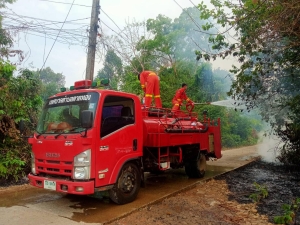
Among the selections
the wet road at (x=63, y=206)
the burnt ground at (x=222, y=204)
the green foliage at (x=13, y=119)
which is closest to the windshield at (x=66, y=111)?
the wet road at (x=63, y=206)

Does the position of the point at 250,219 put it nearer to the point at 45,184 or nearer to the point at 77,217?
the point at 77,217

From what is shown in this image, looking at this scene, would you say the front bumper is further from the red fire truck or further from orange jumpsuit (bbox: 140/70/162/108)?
orange jumpsuit (bbox: 140/70/162/108)

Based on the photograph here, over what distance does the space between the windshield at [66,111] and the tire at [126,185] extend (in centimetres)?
123

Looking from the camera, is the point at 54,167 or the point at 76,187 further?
the point at 54,167

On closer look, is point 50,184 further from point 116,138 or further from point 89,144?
point 116,138

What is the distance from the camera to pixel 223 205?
5199 mm

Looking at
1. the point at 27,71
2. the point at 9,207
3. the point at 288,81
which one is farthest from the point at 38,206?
the point at 288,81

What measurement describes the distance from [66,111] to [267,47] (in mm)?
5666

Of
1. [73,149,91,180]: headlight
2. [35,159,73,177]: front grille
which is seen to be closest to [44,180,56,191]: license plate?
[35,159,73,177]: front grille

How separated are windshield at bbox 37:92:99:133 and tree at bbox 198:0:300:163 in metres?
2.96

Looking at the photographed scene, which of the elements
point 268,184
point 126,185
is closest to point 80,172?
point 126,185

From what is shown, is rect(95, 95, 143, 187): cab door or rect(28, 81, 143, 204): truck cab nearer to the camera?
rect(28, 81, 143, 204): truck cab

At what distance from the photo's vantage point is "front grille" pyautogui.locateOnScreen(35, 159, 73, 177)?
169 inches

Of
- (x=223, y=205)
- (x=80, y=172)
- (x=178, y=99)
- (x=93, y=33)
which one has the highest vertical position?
(x=93, y=33)
